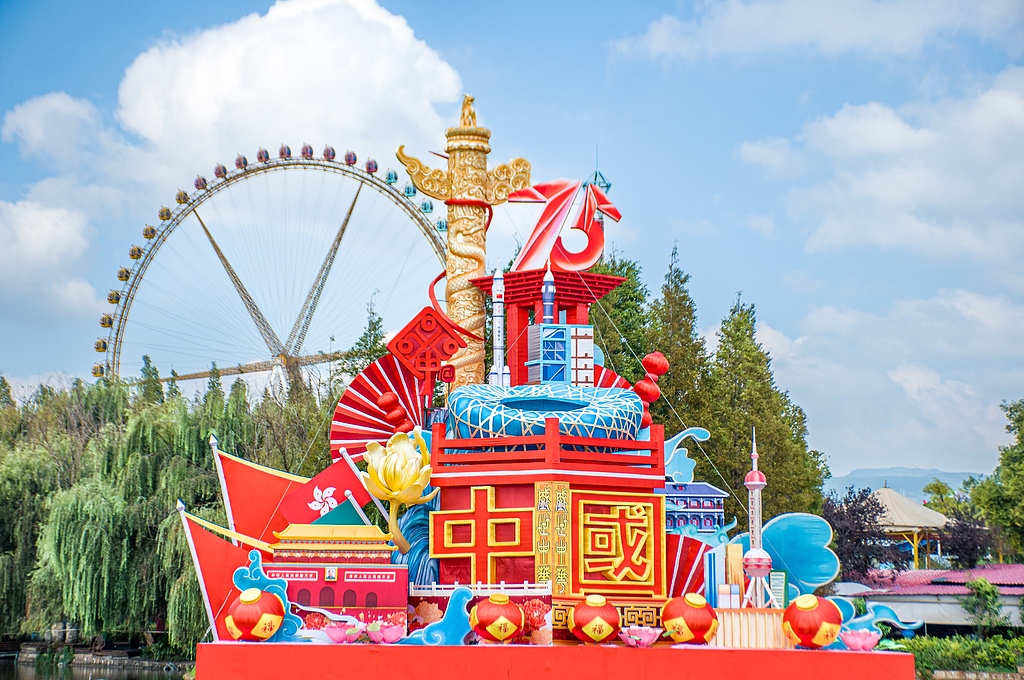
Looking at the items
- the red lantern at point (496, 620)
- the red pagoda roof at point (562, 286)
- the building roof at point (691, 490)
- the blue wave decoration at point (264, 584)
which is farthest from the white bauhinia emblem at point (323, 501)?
the building roof at point (691, 490)

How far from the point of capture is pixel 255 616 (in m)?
13.8

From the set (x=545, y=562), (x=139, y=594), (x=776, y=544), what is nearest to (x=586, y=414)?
(x=545, y=562)

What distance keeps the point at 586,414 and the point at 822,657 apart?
4777mm

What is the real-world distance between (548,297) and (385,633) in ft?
21.5

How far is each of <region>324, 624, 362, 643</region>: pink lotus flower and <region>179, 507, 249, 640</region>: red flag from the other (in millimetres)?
1700

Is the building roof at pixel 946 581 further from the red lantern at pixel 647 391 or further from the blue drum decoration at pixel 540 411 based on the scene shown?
the blue drum decoration at pixel 540 411

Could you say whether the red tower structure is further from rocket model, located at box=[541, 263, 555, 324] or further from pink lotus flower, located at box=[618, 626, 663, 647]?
pink lotus flower, located at box=[618, 626, 663, 647]

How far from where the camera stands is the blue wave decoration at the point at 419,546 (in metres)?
15.2

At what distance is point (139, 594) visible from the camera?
25.2 m

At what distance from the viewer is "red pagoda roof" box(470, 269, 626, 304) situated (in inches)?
697

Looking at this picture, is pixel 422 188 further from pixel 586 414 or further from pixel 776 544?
pixel 776 544

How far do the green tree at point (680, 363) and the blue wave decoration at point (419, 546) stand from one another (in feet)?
45.9

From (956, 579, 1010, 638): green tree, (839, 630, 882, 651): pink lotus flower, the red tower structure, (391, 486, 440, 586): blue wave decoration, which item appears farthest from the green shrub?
(391, 486, 440, 586): blue wave decoration

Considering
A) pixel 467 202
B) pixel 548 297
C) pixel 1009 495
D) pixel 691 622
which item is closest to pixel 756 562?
pixel 691 622
